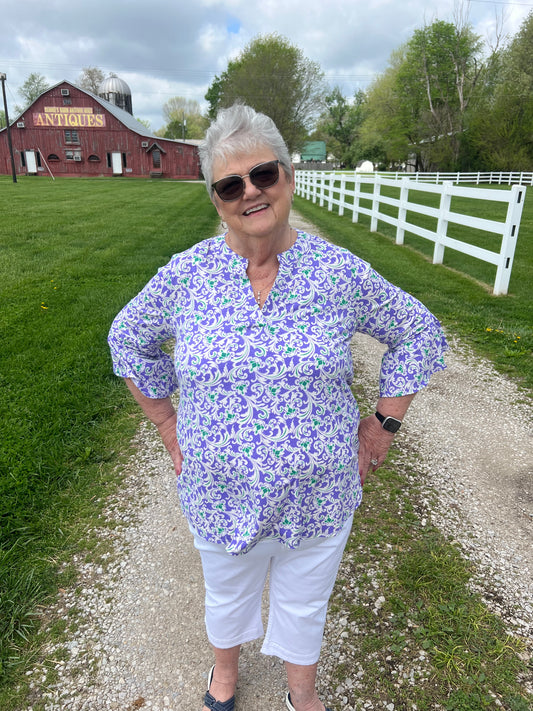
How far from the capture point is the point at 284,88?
1716 inches

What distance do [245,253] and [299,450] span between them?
1.98 feet

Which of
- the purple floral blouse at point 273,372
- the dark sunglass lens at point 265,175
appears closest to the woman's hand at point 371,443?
the purple floral blouse at point 273,372

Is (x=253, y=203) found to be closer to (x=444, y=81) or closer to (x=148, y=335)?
(x=148, y=335)

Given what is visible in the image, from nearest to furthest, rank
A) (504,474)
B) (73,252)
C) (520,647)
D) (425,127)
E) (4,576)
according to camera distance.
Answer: (520,647), (4,576), (504,474), (73,252), (425,127)

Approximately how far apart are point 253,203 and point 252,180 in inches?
2.5

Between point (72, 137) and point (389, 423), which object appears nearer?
point (389, 423)

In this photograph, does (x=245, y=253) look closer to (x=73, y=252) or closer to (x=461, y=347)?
(x=461, y=347)

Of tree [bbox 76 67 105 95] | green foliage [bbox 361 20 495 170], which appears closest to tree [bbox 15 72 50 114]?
tree [bbox 76 67 105 95]

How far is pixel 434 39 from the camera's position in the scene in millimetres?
47031

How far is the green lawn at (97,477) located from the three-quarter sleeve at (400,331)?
112 cm

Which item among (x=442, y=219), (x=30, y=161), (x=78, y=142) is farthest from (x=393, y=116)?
(x=442, y=219)

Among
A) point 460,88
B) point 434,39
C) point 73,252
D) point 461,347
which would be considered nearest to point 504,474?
point 461,347

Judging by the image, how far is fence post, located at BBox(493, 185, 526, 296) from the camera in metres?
6.16

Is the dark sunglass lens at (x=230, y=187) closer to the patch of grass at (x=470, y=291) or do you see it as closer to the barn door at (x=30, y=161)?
the patch of grass at (x=470, y=291)
